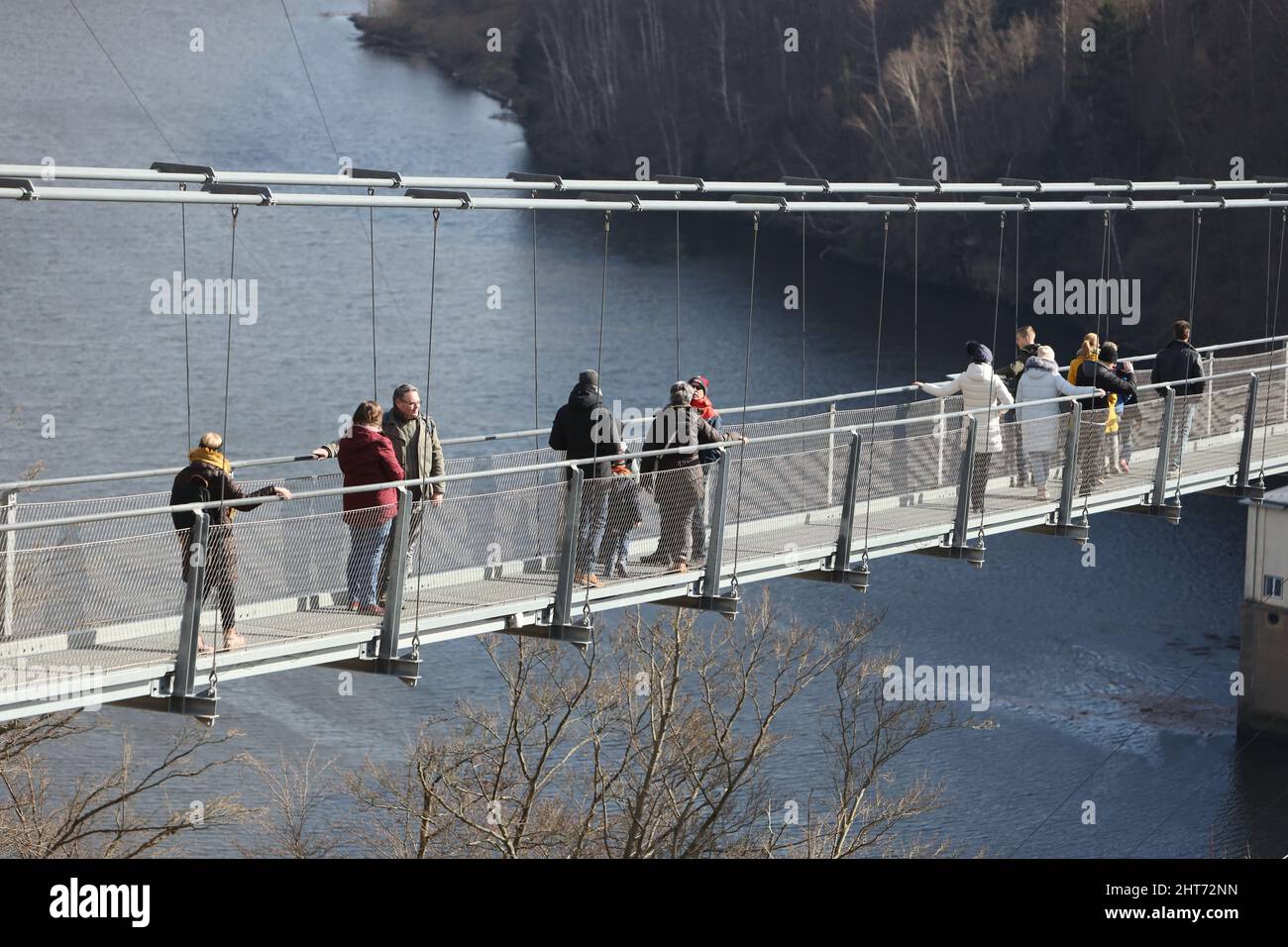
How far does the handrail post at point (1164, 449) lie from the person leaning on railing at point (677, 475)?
580cm

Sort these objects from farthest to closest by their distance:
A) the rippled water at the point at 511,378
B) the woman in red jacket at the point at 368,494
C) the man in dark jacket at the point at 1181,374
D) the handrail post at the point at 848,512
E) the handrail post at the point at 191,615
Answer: the rippled water at the point at 511,378, the man in dark jacket at the point at 1181,374, the handrail post at the point at 848,512, the woman in red jacket at the point at 368,494, the handrail post at the point at 191,615

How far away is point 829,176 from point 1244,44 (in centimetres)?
1833

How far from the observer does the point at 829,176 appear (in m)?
71.7

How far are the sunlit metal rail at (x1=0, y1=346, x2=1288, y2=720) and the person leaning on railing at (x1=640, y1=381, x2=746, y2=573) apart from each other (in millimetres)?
69

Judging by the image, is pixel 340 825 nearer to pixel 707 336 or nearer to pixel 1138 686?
pixel 1138 686

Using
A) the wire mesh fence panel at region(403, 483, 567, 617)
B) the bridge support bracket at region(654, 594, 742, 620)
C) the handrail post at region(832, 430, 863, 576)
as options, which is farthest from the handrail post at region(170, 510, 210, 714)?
the handrail post at region(832, 430, 863, 576)

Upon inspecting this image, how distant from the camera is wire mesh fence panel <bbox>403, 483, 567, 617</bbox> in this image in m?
13.0

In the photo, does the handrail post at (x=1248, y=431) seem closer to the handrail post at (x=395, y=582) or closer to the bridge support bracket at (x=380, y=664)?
the bridge support bracket at (x=380, y=664)

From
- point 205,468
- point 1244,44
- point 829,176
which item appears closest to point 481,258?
point 829,176

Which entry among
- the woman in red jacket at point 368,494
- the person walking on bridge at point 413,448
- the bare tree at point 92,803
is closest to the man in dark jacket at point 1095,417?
the person walking on bridge at point 413,448

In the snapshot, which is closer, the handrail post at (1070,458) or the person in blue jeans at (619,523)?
the person in blue jeans at (619,523)

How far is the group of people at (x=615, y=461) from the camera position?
38.9ft

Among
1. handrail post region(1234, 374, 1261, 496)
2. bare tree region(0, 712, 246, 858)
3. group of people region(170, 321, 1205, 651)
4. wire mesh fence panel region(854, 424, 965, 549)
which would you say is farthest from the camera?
bare tree region(0, 712, 246, 858)

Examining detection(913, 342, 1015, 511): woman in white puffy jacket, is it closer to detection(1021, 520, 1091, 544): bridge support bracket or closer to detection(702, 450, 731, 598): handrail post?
detection(1021, 520, 1091, 544): bridge support bracket
